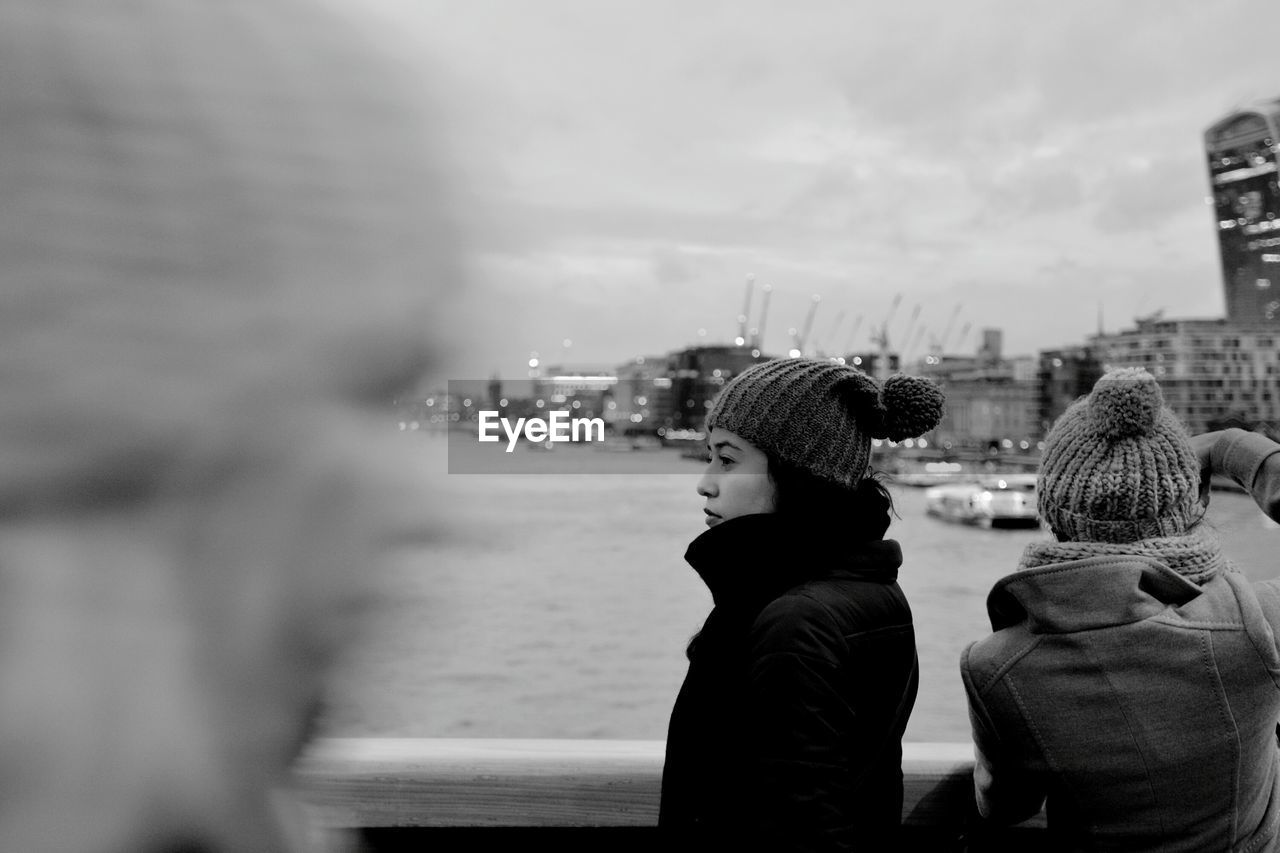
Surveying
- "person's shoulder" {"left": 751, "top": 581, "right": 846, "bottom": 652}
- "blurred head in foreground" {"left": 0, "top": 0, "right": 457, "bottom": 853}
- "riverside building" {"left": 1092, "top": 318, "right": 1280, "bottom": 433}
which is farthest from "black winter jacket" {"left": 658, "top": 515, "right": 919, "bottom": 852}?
"riverside building" {"left": 1092, "top": 318, "right": 1280, "bottom": 433}

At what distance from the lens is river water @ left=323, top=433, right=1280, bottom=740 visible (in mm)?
483

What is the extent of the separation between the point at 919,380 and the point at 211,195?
156cm

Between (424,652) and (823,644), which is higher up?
(424,652)

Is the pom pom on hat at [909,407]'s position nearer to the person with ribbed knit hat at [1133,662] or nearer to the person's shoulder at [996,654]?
the person with ribbed knit hat at [1133,662]

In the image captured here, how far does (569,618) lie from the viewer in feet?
136

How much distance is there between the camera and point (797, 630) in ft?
4.77

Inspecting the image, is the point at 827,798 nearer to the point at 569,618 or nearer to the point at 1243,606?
the point at 1243,606

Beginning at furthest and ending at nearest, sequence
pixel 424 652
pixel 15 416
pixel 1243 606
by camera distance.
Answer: pixel 1243 606
pixel 424 652
pixel 15 416

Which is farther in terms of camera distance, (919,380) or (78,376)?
(919,380)

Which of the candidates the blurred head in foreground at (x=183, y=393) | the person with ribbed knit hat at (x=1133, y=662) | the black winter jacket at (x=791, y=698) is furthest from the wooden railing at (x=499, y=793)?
the blurred head in foreground at (x=183, y=393)

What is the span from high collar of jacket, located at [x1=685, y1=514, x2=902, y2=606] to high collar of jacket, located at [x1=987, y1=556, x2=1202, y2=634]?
262 millimetres

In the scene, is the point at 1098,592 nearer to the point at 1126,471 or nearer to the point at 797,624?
the point at 1126,471

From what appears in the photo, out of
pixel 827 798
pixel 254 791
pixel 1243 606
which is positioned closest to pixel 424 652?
pixel 254 791

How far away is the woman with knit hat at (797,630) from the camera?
1.41 metres
